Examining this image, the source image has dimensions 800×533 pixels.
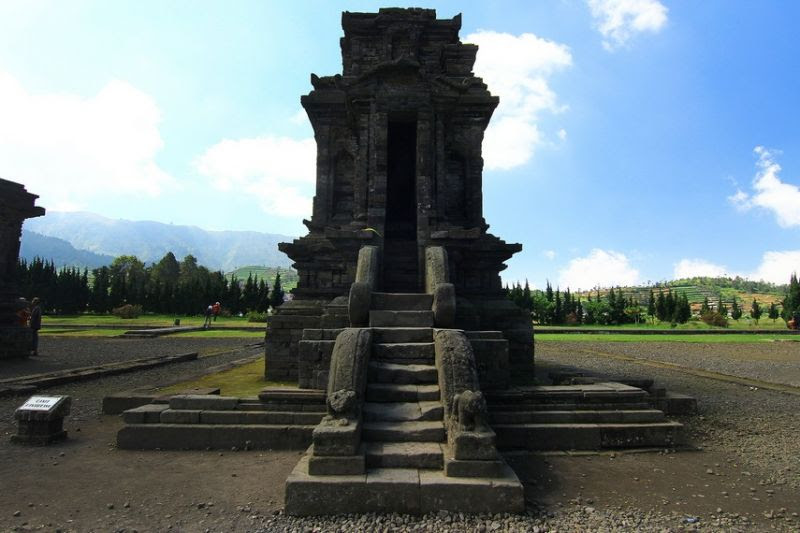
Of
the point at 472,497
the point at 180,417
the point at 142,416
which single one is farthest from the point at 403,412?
the point at 142,416

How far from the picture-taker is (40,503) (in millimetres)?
4699

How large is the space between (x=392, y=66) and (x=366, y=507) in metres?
10.7

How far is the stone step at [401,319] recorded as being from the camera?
26.2 feet

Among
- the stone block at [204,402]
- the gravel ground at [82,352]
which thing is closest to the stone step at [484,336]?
the stone block at [204,402]

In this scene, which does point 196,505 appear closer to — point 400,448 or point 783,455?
point 400,448

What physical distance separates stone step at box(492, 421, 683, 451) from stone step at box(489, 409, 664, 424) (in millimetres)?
149

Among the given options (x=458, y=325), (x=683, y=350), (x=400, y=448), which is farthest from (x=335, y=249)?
(x=683, y=350)

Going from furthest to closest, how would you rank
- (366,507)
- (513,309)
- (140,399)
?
(513,309)
(140,399)
(366,507)

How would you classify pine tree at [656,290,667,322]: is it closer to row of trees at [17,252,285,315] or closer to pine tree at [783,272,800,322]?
pine tree at [783,272,800,322]

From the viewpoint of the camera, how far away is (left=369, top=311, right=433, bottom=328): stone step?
7.99 meters

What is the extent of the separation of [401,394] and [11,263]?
18.4 m

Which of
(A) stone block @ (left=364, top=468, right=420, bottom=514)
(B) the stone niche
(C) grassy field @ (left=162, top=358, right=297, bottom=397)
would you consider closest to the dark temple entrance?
(B) the stone niche

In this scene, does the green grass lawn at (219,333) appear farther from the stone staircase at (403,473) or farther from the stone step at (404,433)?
the stone step at (404,433)

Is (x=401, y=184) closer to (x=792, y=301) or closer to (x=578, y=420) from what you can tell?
(x=578, y=420)
